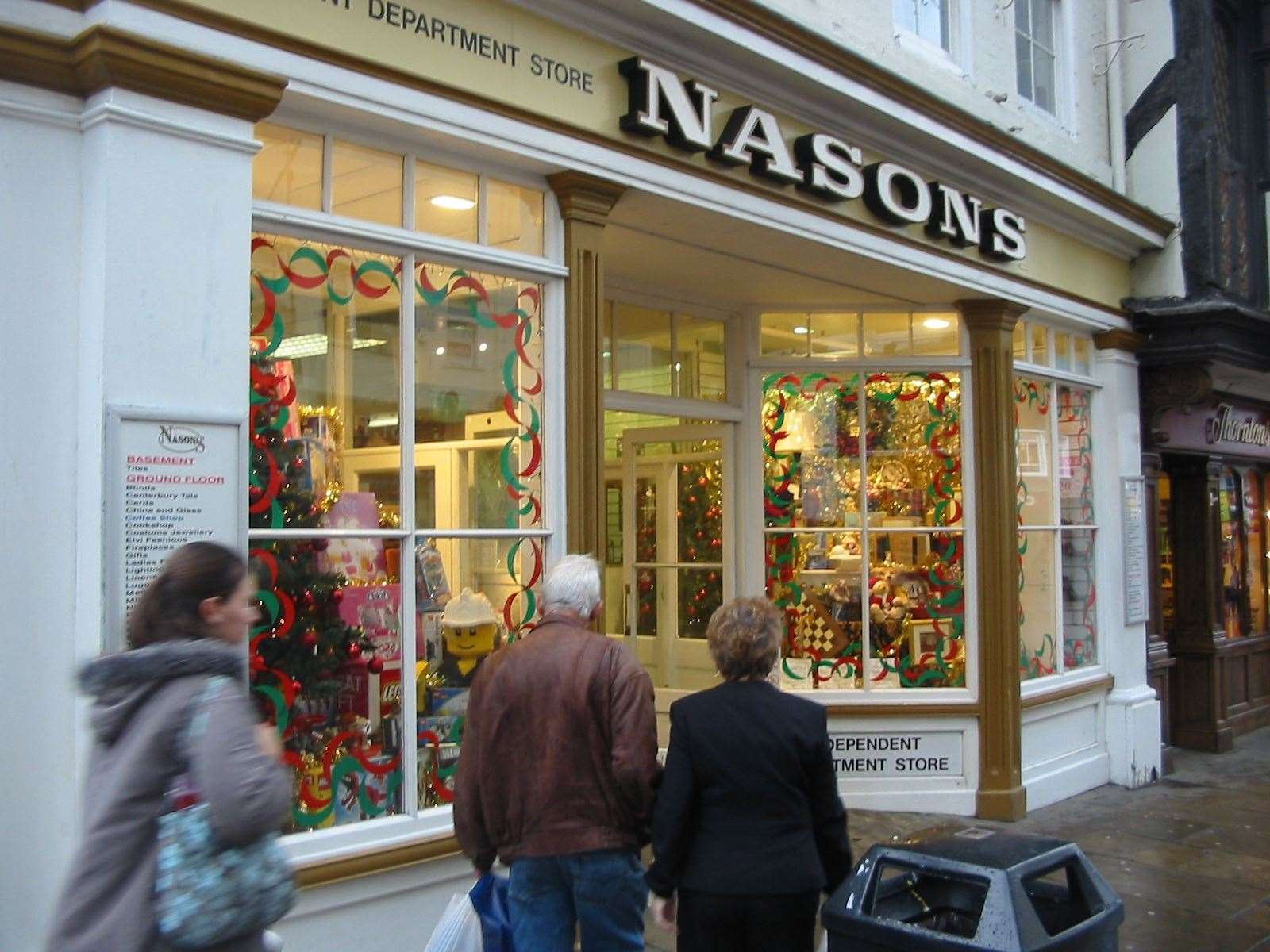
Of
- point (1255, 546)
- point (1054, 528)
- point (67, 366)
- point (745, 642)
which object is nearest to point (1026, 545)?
point (1054, 528)

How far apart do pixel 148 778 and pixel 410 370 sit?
2.96 metres

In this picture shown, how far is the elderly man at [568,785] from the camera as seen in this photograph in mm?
3621

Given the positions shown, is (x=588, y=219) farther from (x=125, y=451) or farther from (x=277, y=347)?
(x=125, y=451)

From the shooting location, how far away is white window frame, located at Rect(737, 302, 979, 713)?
8664 mm

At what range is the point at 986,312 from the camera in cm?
873

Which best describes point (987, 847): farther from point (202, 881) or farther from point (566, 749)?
point (202, 881)

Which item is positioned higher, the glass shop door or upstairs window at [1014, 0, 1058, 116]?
upstairs window at [1014, 0, 1058, 116]

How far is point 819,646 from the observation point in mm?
8664

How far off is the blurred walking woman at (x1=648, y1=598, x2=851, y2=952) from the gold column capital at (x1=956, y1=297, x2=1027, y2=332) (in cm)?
568

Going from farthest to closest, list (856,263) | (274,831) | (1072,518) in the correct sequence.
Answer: (1072,518)
(856,263)
(274,831)

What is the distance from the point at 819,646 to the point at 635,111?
431 cm

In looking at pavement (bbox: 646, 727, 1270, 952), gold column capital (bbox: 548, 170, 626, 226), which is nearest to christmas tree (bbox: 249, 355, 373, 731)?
gold column capital (bbox: 548, 170, 626, 226)

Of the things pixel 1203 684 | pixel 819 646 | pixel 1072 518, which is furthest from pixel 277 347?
pixel 1203 684

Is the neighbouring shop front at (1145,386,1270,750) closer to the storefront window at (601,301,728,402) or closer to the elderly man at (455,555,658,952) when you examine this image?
the storefront window at (601,301,728,402)
